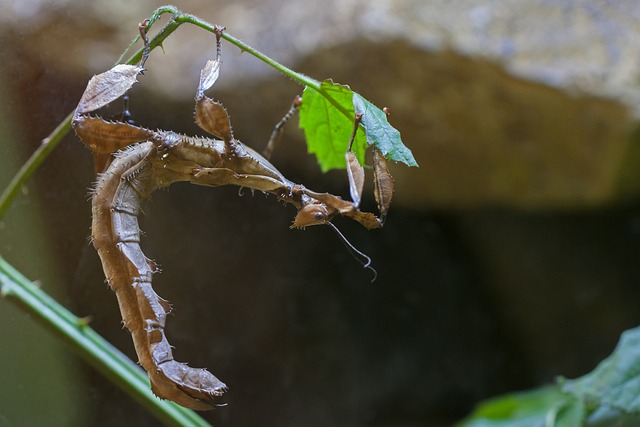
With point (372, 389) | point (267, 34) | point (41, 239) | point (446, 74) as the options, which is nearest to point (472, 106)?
point (446, 74)

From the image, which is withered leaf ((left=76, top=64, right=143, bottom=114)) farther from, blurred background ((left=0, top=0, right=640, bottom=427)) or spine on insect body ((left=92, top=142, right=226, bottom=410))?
blurred background ((left=0, top=0, right=640, bottom=427))

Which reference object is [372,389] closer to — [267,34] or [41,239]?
[267,34]

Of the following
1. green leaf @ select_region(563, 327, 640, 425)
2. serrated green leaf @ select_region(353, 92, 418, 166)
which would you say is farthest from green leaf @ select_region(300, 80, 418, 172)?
green leaf @ select_region(563, 327, 640, 425)

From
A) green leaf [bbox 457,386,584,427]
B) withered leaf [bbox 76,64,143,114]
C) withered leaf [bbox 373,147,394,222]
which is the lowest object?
green leaf [bbox 457,386,584,427]

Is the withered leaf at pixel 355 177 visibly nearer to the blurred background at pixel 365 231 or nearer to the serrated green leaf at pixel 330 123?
the serrated green leaf at pixel 330 123

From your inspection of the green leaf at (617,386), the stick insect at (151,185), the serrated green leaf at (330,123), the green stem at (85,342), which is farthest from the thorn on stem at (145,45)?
the green leaf at (617,386)

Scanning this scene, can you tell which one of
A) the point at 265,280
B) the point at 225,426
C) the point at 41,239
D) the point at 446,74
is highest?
the point at 446,74
